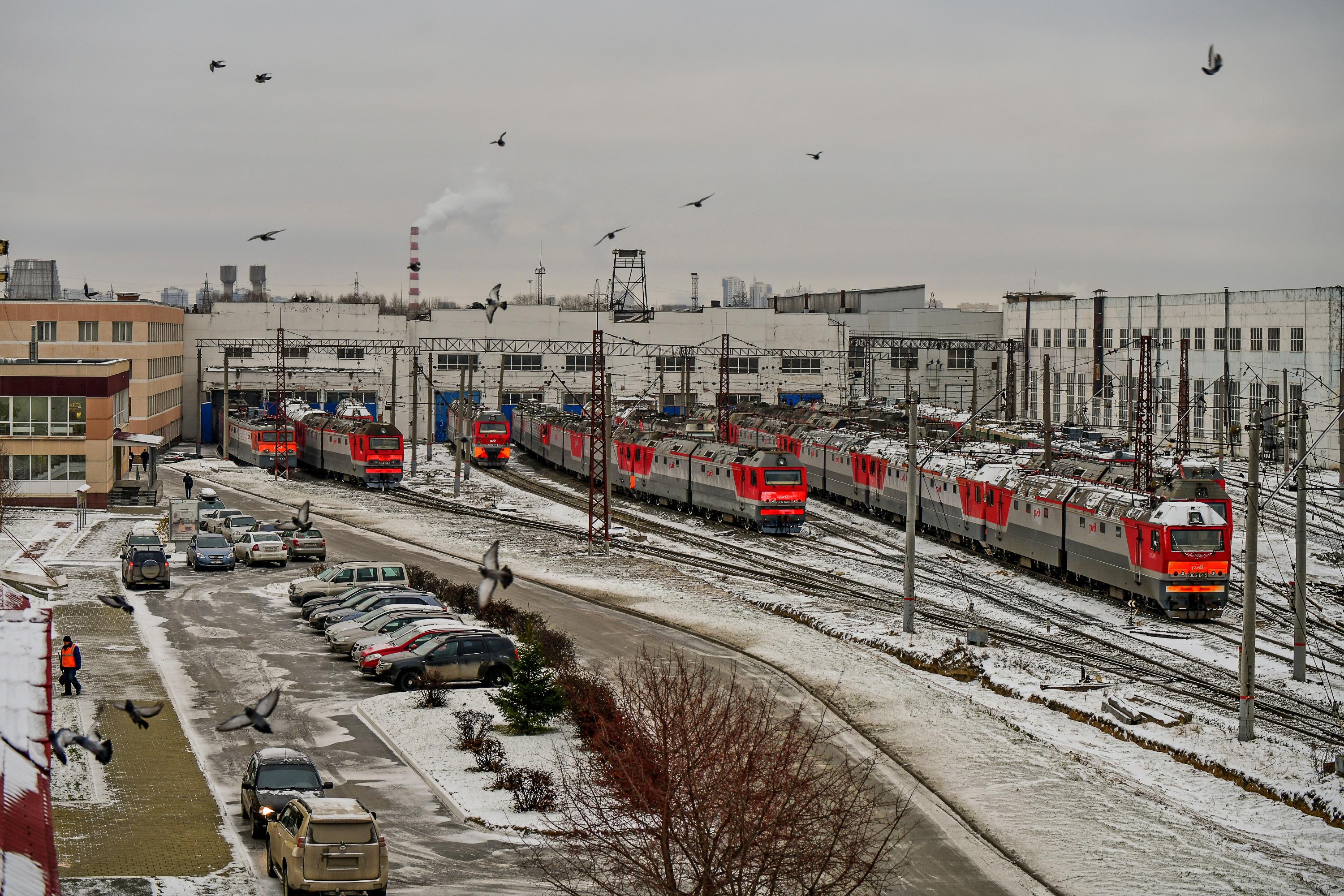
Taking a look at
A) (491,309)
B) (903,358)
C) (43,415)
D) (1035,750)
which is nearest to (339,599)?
(1035,750)

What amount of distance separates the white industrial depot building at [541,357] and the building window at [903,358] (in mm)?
200

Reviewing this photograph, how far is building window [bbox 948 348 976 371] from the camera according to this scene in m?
128

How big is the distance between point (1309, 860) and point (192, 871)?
16687 mm

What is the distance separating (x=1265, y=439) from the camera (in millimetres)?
88438

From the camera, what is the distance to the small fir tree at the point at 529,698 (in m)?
28.6

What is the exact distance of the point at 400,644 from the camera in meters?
33.5

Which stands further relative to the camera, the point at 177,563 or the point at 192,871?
the point at 177,563

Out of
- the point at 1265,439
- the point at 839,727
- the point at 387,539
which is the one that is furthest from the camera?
the point at 1265,439

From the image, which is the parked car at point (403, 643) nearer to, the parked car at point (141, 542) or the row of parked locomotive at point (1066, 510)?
the parked car at point (141, 542)

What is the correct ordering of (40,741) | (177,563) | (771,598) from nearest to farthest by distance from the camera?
(40,741) → (771,598) → (177,563)

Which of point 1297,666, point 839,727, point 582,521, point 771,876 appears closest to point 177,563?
point 582,521

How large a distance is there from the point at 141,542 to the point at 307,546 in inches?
212

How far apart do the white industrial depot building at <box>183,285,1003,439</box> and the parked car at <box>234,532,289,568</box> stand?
47.0 metres

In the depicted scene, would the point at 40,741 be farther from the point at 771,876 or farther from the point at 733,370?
the point at 733,370
